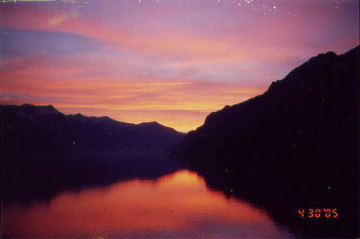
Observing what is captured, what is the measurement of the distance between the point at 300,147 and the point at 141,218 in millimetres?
70095

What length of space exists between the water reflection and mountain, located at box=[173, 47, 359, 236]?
16.0 ft

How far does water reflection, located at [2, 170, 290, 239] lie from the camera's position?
94.8ft

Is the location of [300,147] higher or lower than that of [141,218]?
higher

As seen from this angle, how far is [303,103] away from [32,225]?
10058cm

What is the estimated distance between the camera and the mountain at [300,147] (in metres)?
40.7

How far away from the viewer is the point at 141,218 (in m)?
36.3

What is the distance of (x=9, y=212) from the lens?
3944 centimetres

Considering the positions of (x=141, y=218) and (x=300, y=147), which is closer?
(x=141, y=218)

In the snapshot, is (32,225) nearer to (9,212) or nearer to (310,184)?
(9,212)

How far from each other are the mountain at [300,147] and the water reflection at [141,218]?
16.0 feet

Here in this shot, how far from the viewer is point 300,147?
89.5 meters

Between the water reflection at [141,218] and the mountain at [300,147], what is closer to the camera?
the water reflection at [141,218]

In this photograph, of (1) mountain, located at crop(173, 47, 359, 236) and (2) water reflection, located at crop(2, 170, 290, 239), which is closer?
(2) water reflection, located at crop(2, 170, 290, 239)

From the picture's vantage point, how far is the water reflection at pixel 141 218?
28.9 meters
